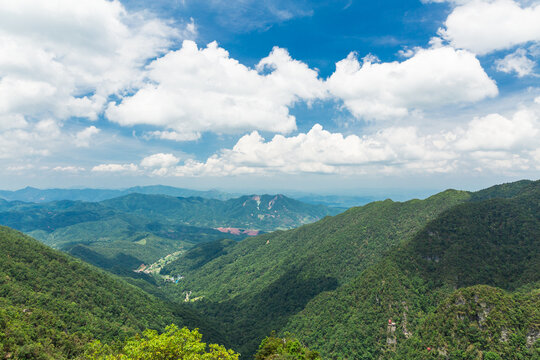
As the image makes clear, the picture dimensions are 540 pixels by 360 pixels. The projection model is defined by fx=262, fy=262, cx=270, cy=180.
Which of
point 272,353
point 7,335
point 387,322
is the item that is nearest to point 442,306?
point 387,322

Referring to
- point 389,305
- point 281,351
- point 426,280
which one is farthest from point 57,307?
point 426,280

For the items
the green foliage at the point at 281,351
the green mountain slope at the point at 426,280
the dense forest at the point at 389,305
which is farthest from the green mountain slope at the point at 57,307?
the green mountain slope at the point at 426,280

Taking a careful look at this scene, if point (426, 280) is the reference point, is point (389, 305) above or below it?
below

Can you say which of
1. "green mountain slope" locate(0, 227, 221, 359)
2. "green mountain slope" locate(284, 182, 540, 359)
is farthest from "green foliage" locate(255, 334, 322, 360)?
"green mountain slope" locate(284, 182, 540, 359)

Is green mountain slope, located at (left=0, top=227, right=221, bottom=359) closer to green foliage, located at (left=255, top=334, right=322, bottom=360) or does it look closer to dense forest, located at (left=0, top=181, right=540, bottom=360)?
dense forest, located at (left=0, top=181, right=540, bottom=360)

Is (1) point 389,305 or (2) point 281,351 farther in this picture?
(1) point 389,305

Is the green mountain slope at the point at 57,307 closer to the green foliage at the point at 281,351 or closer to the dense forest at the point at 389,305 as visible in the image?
the dense forest at the point at 389,305

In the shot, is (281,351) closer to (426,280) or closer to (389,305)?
(389,305)
